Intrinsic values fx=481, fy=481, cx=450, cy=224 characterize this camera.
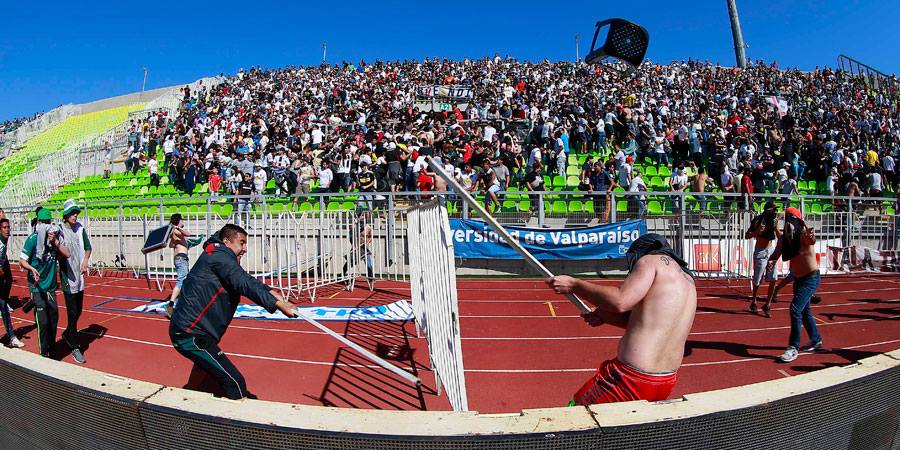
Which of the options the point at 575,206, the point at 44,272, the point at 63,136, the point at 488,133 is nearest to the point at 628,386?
the point at 44,272

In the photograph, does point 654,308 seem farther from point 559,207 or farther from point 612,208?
point 612,208

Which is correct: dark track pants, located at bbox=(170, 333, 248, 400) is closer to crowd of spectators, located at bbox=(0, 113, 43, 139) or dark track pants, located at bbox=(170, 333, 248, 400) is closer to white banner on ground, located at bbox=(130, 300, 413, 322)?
white banner on ground, located at bbox=(130, 300, 413, 322)

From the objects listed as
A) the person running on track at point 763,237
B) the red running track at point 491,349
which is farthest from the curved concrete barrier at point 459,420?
the person running on track at point 763,237

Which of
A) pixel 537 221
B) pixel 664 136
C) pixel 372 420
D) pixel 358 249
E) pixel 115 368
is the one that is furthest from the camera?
pixel 664 136

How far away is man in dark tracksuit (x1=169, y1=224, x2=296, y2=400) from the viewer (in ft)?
12.1

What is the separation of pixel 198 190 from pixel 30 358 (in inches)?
637

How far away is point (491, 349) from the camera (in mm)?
6539

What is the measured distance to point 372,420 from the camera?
75.7 inches

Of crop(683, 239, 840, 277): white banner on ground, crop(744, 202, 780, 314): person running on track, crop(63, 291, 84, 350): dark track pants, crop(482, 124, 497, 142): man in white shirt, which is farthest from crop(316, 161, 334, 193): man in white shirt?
crop(744, 202, 780, 314): person running on track

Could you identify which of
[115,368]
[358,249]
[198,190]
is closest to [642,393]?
[115,368]

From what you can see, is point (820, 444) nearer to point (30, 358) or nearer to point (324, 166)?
point (30, 358)

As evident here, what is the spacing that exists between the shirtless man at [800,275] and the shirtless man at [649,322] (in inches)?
167

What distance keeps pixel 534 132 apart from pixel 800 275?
12.0 meters

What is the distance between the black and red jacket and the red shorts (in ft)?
8.00
